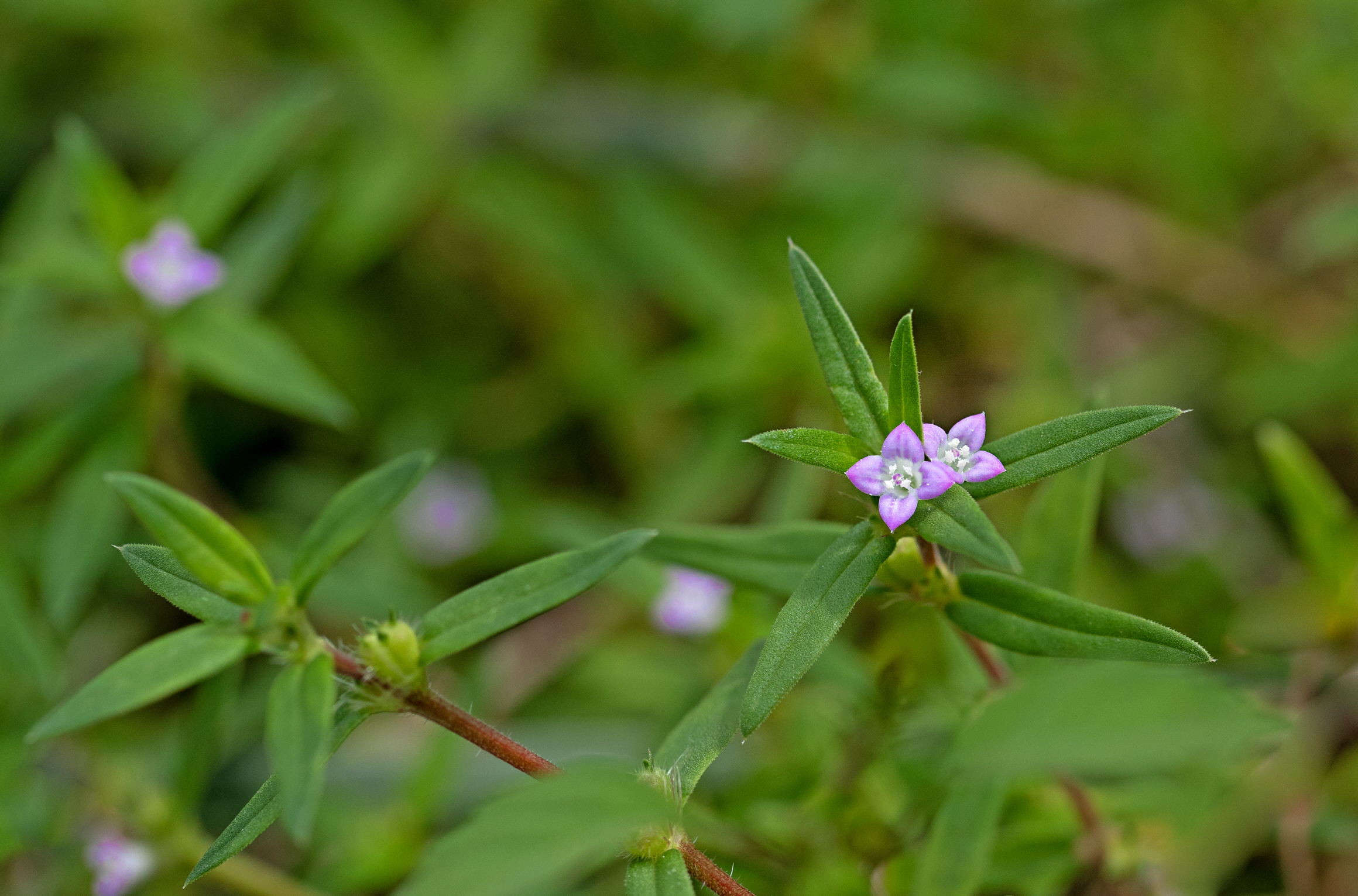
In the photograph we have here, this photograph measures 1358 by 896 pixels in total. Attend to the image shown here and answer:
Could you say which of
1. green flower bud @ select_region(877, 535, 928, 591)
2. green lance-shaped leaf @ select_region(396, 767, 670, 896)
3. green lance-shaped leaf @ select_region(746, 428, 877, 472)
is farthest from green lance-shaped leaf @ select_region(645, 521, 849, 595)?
green lance-shaped leaf @ select_region(396, 767, 670, 896)

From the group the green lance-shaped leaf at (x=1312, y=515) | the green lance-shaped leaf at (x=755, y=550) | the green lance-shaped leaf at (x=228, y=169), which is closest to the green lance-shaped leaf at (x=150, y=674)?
the green lance-shaped leaf at (x=755, y=550)

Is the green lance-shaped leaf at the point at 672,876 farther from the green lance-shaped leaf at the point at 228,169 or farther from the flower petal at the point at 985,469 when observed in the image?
the green lance-shaped leaf at the point at 228,169

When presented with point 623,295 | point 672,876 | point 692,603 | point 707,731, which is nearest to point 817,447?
point 707,731

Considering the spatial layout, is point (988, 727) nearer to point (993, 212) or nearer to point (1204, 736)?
point (1204, 736)

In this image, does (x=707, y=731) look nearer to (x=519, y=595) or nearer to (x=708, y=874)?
(x=708, y=874)

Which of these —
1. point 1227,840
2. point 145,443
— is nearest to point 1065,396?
point 1227,840
